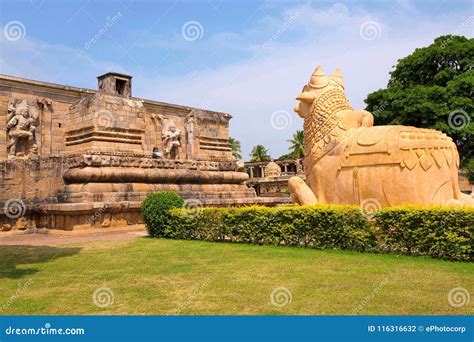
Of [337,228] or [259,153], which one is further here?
[259,153]

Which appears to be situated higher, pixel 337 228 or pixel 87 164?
pixel 87 164

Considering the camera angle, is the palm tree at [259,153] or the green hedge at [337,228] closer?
the green hedge at [337,228]

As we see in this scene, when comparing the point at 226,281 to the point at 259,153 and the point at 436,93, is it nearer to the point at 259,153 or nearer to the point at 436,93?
the point at 436,93

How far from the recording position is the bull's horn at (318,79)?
9984 mm

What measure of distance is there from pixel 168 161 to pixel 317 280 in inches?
387

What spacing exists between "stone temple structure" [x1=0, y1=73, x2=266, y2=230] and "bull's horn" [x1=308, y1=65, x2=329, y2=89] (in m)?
5.83

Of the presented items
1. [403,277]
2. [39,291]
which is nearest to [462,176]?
[403,277]

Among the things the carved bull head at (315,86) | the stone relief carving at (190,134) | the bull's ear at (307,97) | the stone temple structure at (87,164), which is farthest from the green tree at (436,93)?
the bull's ear at (307,97)

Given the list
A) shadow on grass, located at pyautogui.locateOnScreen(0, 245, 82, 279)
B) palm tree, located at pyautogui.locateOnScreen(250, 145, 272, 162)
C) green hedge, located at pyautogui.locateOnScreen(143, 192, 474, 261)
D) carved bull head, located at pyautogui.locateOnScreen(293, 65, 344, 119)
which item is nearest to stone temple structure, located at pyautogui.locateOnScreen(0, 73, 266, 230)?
green hedge, located at pyautogui.locateOnScreen(143, 192, 474, 261)

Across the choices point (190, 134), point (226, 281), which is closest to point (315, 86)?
point (226, 281)

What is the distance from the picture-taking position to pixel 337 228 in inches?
324

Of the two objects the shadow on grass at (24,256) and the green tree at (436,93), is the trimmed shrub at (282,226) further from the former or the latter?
the green tree at (436,93)

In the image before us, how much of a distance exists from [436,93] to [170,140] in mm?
14308

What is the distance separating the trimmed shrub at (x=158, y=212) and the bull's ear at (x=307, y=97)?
384 cm
